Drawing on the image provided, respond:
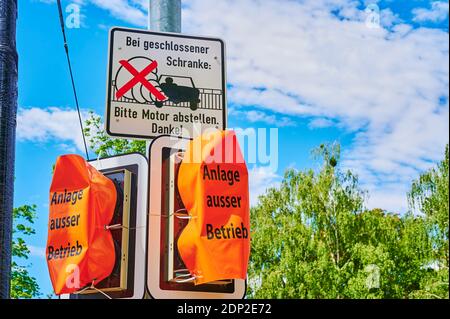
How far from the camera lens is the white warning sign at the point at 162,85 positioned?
405cm

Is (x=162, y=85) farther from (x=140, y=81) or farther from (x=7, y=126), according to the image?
(x=7, y=126)

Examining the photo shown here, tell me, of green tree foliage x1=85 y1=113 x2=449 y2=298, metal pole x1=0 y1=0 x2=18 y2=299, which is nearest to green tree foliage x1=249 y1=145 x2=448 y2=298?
green tree foliage x1=85 y1=113 x2=449 y2=298

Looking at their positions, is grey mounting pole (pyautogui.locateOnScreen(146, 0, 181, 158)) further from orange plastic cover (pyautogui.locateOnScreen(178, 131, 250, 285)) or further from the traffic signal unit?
orange plastic cover (pyautogui.locateOnScreen(178, 131, 250, 285))

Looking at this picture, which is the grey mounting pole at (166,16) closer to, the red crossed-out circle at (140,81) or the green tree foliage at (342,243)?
the red crossed-out circle at (140,81)

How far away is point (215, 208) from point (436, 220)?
93.4 ft

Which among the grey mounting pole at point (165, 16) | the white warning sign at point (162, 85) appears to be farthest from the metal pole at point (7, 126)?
the grey mounting pole at point (165, 16)

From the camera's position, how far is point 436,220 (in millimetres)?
30484

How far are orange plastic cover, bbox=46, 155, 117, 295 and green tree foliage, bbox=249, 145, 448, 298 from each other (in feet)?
88.9

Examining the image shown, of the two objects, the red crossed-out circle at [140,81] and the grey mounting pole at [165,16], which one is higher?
the grey mounting pole at [165,16]

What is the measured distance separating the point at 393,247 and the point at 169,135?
93.6ft

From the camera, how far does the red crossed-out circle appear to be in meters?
4.06
